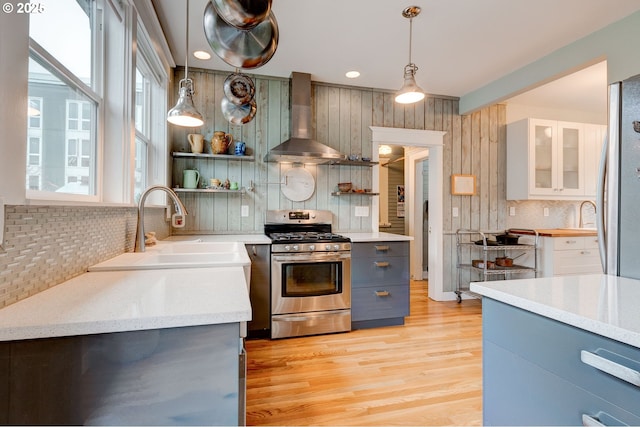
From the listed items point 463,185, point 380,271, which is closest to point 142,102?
A: point 380,271

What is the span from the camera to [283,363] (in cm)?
Result: 224

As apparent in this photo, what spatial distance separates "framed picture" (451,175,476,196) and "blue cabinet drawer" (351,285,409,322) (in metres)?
1.59

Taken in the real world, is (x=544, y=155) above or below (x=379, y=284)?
above

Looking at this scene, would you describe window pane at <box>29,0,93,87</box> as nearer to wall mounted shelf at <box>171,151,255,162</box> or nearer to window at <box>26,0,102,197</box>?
window at <box>26,0,102,197</box>

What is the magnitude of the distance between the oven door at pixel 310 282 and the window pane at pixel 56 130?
1583mm

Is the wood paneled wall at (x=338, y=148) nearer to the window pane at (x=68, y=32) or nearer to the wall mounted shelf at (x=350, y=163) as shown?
the wall mounted shelf at (x=350, y=163)

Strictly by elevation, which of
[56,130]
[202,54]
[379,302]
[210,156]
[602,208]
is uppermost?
[202,54]

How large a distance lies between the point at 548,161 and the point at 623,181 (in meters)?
3.24

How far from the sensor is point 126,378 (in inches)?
30.3

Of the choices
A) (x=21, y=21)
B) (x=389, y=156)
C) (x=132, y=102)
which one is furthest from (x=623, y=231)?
(x=389, y=156)

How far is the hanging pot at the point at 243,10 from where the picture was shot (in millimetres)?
1046

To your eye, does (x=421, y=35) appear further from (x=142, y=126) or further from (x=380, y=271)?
(x=142, y=126)

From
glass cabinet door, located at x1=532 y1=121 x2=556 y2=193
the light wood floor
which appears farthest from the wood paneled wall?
the light wood floor

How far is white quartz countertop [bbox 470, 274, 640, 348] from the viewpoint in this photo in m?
0.69
